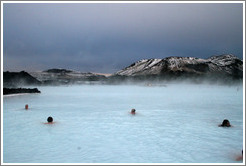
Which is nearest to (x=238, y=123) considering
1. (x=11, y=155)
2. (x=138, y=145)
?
(x=138, y=145)

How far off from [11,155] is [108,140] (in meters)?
3.47

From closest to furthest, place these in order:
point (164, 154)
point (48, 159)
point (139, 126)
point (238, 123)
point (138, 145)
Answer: point (48, 159)
point (164, 154)
point (138, 145)
point (139, 126)
point (238, 123)

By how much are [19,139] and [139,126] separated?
545 centimetres

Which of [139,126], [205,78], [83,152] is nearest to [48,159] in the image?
[83,152]

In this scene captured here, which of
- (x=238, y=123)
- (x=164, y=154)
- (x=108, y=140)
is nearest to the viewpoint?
(x=164, y=154)

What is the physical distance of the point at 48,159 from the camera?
7.48 meters

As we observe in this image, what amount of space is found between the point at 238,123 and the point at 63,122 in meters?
9.24

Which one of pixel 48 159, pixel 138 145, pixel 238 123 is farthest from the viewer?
pixel 238 123

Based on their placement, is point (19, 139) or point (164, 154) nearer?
point (164, 154)

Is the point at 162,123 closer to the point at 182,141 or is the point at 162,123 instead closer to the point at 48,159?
the point at 182,141

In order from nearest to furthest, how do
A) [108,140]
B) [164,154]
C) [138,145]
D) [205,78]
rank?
[164,154] → [138,145] → [108,140] → [205,78]

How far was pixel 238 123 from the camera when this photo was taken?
13.5 meters

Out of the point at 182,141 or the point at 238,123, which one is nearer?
the point at 182,141

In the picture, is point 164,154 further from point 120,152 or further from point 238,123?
point 238,123
